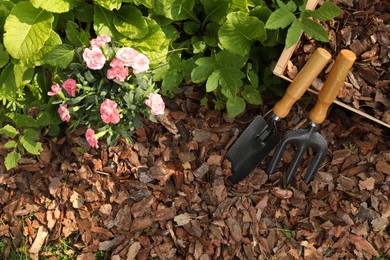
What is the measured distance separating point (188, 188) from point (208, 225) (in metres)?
0.20

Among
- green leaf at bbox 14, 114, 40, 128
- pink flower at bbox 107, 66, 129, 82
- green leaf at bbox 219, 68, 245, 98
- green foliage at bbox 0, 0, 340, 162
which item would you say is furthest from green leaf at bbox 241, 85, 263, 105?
green leaf at bbox 14, 114, 40, 128

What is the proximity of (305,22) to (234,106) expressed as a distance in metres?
0.51

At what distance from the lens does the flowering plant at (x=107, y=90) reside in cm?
205

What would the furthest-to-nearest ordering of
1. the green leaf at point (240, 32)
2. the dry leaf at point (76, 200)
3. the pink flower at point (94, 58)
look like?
the dry leaf at point (76, 200) → the green leaf at point (240, 32) → the pink flower at point (94, 58)

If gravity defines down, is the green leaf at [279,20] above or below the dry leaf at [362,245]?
above

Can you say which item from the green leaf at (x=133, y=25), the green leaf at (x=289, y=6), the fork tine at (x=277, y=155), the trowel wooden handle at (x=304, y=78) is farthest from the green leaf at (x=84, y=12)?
the fork tine at (x=277, y=155)

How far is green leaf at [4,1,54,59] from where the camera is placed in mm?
2266

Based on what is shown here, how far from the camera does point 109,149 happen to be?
2.53 m

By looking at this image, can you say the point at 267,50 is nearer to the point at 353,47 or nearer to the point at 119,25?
the point at 353,47

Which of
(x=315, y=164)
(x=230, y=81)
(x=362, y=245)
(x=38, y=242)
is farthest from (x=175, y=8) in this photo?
(x=362, y=245)

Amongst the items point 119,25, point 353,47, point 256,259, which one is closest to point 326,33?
point 353,47

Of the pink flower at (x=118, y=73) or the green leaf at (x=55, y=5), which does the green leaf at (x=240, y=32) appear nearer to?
the pink flower at (x=118, y=73)

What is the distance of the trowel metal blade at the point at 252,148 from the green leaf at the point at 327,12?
0.58 m

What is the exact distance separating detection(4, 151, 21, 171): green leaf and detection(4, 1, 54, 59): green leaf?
490 millimetres
